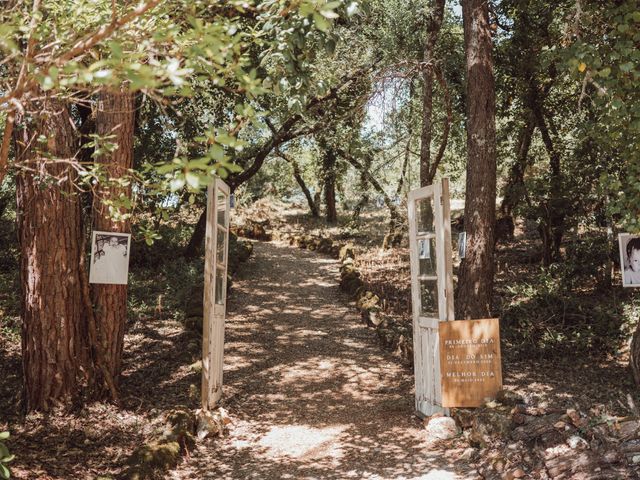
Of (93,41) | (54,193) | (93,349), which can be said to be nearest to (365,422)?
(93,349)

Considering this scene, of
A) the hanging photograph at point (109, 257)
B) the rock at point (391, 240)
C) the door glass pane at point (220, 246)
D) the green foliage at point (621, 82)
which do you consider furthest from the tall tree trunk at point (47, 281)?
the rock at point (391, 240)

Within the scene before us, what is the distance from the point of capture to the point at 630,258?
5910 millimetres

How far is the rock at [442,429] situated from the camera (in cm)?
561

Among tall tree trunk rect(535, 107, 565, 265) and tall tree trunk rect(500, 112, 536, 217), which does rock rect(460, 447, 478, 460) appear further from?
tall tree trunk rect(500, 112, 536, 217)

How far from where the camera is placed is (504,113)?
1245 cm

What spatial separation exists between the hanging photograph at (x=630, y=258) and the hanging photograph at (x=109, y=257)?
4.86 metres

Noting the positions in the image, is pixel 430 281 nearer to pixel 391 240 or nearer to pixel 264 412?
pixel 264 412

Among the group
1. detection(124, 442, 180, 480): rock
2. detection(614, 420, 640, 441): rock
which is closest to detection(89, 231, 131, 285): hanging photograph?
detection(124, 442, 180, 480): rock

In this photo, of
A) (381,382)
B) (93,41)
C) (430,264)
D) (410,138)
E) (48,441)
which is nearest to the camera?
(93,41)

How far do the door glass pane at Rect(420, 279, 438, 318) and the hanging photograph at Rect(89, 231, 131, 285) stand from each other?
10.0 feet

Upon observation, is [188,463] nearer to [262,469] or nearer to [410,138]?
[262,469]

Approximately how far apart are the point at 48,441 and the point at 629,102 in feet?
19.7

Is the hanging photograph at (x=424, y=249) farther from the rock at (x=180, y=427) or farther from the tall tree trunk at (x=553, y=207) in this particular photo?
the tall tree trunk at (x=553, y=207)

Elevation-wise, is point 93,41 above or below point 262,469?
above
